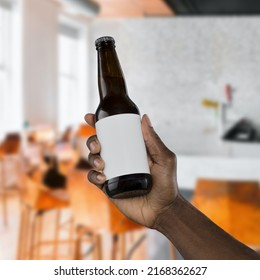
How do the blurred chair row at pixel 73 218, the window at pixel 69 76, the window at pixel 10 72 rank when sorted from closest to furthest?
the blurred chair row at pixel 73 218, the window at pixel 10 72, the window at pixel 69 76

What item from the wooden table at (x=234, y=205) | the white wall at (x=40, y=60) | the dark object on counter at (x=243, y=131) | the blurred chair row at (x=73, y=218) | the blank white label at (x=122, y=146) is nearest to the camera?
the blank white label at (x=122, y=146)

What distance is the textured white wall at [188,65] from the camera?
2846 mm

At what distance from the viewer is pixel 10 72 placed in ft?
13.6

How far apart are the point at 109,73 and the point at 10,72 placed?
3628 millimetres

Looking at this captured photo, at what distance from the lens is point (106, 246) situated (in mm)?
2570

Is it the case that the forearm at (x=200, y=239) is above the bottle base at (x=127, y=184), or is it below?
below

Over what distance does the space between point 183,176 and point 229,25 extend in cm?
148

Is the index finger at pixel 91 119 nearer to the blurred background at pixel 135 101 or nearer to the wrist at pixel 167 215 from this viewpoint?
the wrist at pixel 167 215

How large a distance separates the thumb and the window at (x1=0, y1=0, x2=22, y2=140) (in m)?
3.54

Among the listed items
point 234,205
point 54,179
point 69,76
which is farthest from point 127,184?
point 69,76

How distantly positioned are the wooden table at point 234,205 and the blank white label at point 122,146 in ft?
3.08

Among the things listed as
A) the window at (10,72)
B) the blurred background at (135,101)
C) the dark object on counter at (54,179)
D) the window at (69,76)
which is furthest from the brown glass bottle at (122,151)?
the window at (69,76)

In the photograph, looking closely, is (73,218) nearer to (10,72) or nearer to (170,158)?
(170,158)
